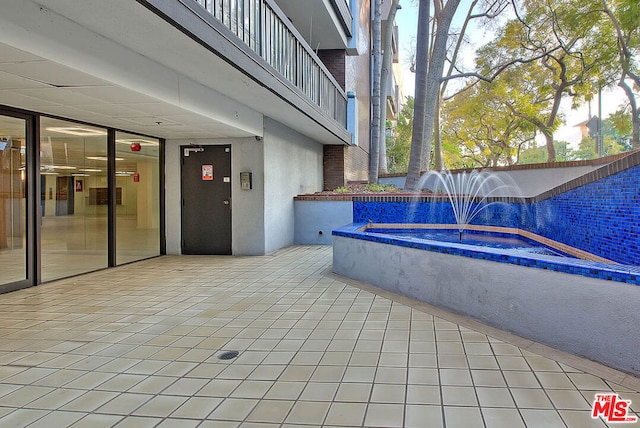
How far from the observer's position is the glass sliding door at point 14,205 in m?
6.62

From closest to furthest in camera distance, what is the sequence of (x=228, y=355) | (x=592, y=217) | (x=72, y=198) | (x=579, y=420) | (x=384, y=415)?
(x=579, y=420) → (x=384, y=415) → (x=228, y=355) → (x=592, y=217) → (x=72, y=198)

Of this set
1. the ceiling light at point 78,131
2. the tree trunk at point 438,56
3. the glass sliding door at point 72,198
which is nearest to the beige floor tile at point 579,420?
the glass sliding door at point 72,198

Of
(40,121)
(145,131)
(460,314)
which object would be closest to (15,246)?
(40,121)

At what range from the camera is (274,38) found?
7941mm

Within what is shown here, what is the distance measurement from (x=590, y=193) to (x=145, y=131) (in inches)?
297

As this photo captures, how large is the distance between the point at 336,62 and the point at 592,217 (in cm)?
1171

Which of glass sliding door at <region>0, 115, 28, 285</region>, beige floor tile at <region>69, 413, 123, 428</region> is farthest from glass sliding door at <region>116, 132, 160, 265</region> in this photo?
beige floor tile at <region>69, 413, 123, 428</region>

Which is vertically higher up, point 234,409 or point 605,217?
point 605,217

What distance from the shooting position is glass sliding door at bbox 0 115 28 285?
261 inches

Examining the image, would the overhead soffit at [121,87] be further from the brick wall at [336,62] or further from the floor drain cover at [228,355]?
the brick wall at [336,62]

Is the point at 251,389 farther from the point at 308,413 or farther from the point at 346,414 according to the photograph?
the point at 346,414

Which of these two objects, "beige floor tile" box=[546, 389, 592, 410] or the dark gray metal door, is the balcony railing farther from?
"beige floor tile" box=[546, 389, 592, 410]

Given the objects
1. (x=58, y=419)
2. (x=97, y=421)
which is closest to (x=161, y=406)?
(x=97, y=421)

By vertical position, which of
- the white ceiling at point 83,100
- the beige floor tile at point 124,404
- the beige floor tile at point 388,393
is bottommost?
the beige floor tile at point 124,404
